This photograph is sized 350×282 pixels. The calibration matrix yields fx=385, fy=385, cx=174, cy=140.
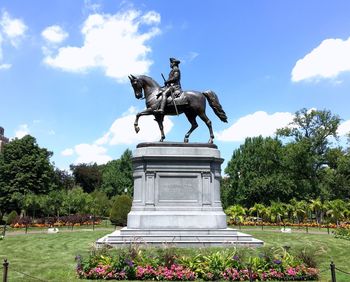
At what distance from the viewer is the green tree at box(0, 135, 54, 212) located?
51.8m

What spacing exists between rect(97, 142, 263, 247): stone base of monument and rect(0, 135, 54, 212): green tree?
121 ft

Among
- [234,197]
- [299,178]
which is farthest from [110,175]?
[299,178]

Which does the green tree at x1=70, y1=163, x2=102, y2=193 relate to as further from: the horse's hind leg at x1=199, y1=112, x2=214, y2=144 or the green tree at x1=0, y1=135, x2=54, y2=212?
the horse's hind leg at x1=199, y1=112, x2=214, y2=144

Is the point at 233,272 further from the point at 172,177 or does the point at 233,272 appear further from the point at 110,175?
the point at 110,175

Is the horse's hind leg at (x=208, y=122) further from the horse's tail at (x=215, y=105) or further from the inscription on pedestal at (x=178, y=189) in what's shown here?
the inscription on pedestal at (x=178, y=189)

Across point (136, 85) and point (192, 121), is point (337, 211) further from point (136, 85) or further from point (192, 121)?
point (136, 85)

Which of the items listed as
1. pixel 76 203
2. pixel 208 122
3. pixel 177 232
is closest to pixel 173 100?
pixel 208 122

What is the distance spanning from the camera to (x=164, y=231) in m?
16.7

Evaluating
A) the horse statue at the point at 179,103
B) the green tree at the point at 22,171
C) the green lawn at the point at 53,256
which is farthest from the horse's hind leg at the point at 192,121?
the green tree at the point at 22,171

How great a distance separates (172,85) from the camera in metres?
19.4

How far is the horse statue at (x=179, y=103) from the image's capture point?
19.1m

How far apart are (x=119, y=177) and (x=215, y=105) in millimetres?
49907

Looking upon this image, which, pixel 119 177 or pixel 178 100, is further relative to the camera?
pixel 119 177

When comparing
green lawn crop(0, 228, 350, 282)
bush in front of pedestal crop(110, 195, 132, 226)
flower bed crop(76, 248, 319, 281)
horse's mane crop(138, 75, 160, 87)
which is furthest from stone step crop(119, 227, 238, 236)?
bush in front of pedestal crop(110, 195, 132, 226)
